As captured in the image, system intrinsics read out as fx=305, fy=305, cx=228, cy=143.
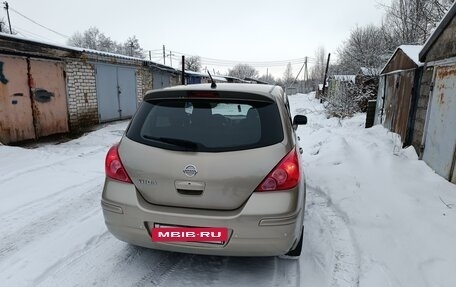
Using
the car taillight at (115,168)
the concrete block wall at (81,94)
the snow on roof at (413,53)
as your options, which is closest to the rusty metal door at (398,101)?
the snow on roof at (413,53)

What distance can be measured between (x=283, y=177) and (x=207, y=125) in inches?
30.0

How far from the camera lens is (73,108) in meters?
10.2

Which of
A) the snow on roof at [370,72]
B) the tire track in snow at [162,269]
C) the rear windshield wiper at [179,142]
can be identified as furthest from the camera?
the snow on roof at [370,72]

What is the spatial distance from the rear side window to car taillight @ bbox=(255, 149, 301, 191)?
0.19 meters

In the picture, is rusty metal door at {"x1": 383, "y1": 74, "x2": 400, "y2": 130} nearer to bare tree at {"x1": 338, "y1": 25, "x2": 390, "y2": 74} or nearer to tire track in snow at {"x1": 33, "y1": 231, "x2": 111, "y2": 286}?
tire track in snow at {"x1": 33, "y1": 231, "x2": 111, "y2": 286}

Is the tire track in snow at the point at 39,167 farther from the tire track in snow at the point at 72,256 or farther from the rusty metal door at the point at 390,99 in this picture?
the rusty metal door at the point at 390,99

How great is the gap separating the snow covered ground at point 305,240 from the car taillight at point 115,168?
849mm

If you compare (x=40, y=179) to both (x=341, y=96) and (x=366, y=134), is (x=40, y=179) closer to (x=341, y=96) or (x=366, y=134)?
(x=366, y=134)

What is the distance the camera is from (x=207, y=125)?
2562 mm

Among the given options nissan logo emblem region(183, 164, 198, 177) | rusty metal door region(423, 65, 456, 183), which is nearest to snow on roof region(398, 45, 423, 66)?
rusty metal door region(423, 65, 456, 183)

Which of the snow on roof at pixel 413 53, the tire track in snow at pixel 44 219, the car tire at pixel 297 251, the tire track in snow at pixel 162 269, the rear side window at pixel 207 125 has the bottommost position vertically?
the tire track in snow at pixel 44 219

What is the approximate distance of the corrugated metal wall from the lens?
7676 mm

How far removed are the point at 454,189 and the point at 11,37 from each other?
972cm

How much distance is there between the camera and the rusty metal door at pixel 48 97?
8570 millimetres
